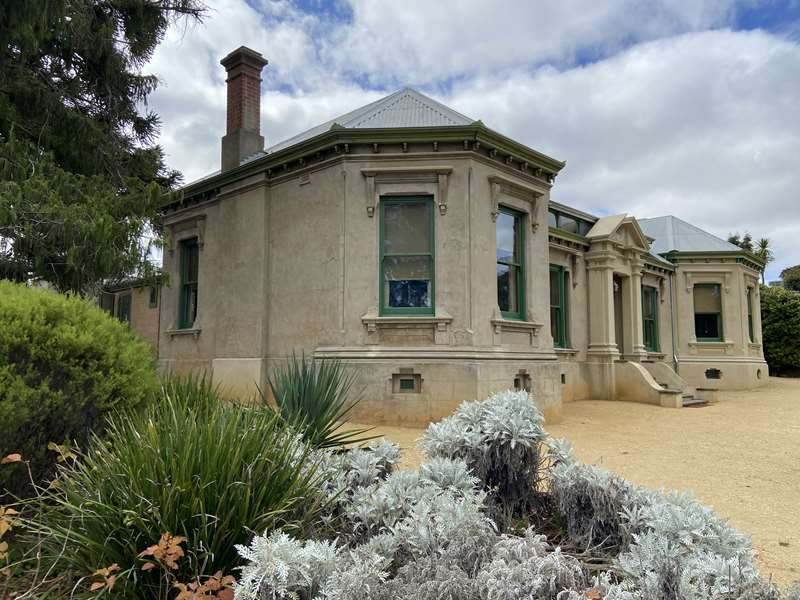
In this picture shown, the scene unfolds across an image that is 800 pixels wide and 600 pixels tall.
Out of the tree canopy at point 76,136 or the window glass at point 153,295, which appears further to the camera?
the window glass at point 153,295

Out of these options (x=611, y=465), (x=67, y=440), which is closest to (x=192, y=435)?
(x=67, y=440)

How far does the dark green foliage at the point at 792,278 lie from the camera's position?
4141cm

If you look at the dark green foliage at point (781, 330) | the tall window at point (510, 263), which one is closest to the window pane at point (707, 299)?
the dark green foliage at point (781, 330)

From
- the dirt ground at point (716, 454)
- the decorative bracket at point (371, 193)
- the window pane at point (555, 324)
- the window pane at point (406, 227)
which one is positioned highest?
the decorative bracket at point (371, 193)

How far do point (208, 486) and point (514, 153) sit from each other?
379 inches

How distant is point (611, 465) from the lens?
720 cm

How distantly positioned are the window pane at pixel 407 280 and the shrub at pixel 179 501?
7.23 meters

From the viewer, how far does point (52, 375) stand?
3717 millimetres

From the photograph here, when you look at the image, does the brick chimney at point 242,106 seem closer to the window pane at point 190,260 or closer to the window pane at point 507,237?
the window pane at point 190,260

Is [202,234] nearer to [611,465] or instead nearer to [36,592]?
[611,465]

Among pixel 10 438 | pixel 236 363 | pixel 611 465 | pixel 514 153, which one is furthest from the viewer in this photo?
pixel 236 363

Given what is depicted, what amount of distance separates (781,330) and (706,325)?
9929 millimetres

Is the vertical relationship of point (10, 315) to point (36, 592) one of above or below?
above

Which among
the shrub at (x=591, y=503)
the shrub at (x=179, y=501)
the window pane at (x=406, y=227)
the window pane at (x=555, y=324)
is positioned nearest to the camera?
the shrub at (x=179, y=501)
